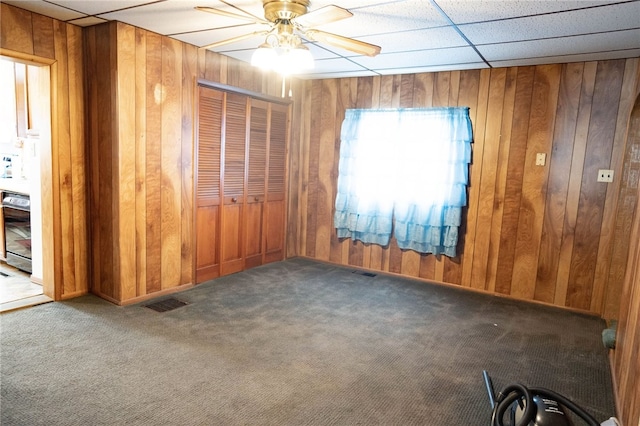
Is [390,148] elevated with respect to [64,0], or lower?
lower

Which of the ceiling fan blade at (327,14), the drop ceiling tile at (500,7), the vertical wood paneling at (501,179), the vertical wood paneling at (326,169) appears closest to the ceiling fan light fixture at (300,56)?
the ceiling fan blade at (327,14)

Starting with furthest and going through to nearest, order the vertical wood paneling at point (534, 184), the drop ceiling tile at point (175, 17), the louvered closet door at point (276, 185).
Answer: the louvered closet door at point (276, 185), the vertical wood paneling at point (534, 184), the drop ceiling tile at point (175, 17)

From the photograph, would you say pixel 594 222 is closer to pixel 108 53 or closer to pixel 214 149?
pixel 214 149

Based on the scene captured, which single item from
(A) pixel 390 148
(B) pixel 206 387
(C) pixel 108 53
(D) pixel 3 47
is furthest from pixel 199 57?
(B) pixel 206 387

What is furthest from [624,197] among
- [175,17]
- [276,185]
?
[175,17]

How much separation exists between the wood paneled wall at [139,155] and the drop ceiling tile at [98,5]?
0.26 m

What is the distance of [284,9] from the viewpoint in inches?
93.2

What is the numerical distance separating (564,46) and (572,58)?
1.46 ft

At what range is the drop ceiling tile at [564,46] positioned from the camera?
3044 mm

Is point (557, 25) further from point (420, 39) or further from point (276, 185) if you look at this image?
point (276, 185)

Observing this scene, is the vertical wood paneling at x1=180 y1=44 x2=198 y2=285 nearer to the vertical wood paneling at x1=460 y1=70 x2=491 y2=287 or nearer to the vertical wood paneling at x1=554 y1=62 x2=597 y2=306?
the vertical wood paneling at x1=460 y1=70 x2=491 y2=287

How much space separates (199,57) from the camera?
3.92m

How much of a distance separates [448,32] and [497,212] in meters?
1.99

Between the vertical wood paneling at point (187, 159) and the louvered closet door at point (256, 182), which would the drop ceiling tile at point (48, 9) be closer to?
the vertical wood paneling at point (187, 159)
